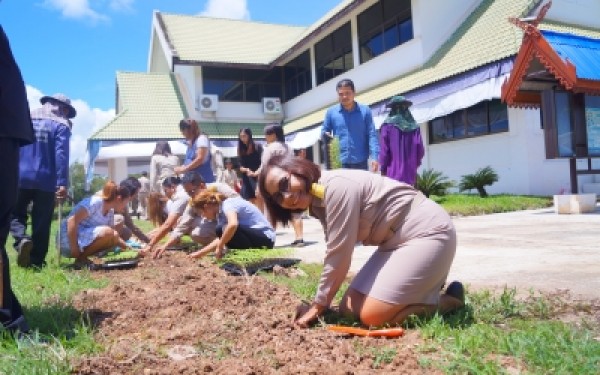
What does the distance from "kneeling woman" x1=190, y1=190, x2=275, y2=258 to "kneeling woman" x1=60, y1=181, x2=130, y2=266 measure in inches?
35.0

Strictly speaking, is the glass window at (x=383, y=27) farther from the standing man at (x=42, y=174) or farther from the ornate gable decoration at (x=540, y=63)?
the standing man at (x=42, y=174)

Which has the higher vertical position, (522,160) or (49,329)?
(522,160)

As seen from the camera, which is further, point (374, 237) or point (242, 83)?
point (242, 83)

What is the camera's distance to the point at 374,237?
8.76 ft

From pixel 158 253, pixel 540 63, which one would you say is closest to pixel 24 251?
pixel 158 253

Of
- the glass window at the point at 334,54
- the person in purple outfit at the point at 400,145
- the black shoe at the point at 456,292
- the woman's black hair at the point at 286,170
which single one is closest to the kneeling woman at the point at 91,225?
the person in purple outfit at the point at 400,145

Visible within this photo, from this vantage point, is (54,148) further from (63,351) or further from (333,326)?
(333,326)

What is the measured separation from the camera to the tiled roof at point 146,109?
19203mm

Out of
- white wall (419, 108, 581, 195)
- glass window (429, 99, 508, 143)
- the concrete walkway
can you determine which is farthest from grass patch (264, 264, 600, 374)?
glass window (429, 99, 508, 143)

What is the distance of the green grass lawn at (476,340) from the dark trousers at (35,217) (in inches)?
78.4

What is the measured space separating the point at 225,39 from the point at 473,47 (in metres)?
13.6

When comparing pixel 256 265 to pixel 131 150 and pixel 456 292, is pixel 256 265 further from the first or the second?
pixel 131 150

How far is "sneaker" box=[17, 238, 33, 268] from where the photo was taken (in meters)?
4.84

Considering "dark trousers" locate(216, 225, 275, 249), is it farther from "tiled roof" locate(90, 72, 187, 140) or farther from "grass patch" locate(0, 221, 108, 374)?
"tiled roof" locate(90, 72, 187, 140)
